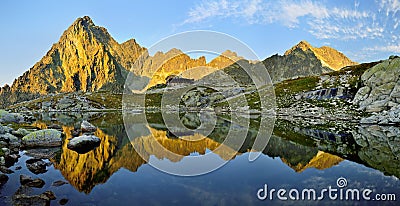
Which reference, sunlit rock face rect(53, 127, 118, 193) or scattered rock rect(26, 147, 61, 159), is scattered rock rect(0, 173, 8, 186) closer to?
sunlit rock face rect(53, 127, 118, 193)

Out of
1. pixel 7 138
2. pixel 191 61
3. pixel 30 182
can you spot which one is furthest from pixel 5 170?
pixel 191 61

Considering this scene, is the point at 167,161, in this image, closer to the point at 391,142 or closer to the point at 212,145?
the point at 212,145

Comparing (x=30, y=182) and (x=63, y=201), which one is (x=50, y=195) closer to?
(x=63, y=201)

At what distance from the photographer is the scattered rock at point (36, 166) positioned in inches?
808

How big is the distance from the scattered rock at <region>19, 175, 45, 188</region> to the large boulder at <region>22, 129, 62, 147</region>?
14.1m

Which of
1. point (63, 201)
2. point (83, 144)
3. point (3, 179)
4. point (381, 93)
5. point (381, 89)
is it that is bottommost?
point (63, 201)

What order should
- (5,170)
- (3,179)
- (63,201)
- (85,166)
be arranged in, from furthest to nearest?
(85,166), (5,170), (3,179), (63,201)

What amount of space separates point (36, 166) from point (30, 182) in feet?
15.4

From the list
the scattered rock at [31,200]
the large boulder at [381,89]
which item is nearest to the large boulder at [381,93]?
the large boulder at [381,89]

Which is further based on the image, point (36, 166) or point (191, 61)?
point (191, 61)

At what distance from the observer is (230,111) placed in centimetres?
10269

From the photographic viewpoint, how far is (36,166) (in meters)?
21.4

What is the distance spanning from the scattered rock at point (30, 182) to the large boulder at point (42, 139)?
46.4 feet

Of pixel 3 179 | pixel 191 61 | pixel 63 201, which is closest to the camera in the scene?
pixel 63 201
